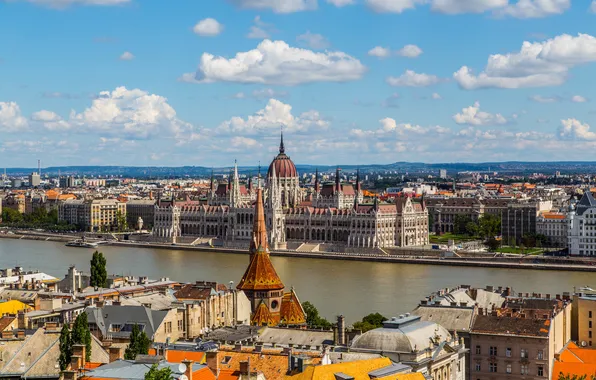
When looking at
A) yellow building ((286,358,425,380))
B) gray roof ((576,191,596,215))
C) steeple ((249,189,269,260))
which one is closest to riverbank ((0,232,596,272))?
gray roof ((576,191,596,215))

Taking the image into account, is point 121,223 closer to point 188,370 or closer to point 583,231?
point 583,231

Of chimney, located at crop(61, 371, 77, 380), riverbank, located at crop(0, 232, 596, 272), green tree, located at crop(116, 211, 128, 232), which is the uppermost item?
chimney, located at crop(61, 371, 77, 380)

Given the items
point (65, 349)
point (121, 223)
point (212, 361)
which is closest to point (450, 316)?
point (212, 361)

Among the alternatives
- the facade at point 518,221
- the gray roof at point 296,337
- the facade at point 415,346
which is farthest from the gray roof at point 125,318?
the facade at point 518,221

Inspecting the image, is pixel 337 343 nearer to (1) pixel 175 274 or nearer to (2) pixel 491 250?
(1) pixel 175 274

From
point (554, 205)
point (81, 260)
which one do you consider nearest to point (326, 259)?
point (81, 260)

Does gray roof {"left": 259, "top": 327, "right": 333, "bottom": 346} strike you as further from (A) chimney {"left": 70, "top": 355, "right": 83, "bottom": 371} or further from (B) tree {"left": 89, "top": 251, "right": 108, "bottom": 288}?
(B) tree {"left": 89, "top": 251, "right": 108, "bottom": 288}

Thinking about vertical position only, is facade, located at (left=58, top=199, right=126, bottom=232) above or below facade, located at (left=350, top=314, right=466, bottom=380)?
below

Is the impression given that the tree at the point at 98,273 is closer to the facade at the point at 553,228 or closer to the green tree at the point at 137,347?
the green tree at the point at 137,347
